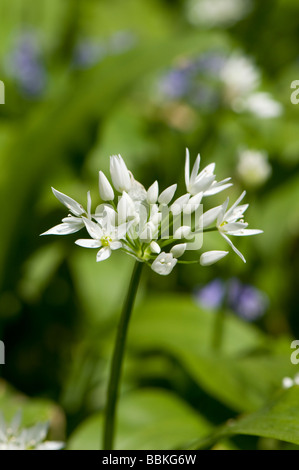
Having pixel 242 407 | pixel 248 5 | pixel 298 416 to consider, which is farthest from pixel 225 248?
pixel 248 5

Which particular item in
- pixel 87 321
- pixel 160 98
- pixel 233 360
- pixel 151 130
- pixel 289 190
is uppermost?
pixel 160 98

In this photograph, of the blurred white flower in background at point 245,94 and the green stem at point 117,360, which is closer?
the green stem at point 117,360

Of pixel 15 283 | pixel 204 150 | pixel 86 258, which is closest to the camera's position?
pixel 15 283

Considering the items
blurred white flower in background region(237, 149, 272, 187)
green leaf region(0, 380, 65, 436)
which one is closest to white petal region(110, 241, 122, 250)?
green leaf region(0, 380, 65, 436)

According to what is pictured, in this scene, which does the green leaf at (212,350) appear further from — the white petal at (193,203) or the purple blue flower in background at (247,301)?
the white petal at (193,203)

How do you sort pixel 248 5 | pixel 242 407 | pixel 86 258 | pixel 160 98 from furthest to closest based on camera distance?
pixel 248 5 < pixel 160 98 < pixel 86 258 < pixel 242 407

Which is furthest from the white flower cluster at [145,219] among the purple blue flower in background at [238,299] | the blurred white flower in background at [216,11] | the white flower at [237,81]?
the blurred white flower in background at [216,11]

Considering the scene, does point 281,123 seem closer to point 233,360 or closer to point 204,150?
point 204,150
